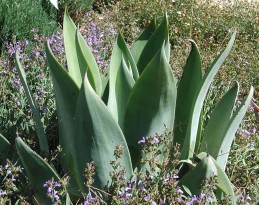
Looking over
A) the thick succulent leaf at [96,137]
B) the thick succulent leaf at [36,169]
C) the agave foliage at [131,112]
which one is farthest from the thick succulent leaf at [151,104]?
the thick succulent leaf at [36,169]

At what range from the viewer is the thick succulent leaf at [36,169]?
2320mm

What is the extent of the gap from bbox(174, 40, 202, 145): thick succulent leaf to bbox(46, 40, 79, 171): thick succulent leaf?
0.50 m

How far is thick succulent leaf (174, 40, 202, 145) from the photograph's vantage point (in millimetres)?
2528

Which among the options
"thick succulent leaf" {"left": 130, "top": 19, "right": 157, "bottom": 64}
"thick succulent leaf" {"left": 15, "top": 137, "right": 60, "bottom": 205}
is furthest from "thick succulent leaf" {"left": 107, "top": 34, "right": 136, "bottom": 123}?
"thick succulent leaf" {"left": 15, "top": 137, "right": 60, "bottom": 205}

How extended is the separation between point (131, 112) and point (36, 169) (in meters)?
0.47

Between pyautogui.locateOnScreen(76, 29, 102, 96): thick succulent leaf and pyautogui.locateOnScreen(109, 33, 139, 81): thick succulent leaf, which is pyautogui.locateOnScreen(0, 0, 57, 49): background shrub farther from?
pyautogui.locateOnScreen(109, 33, 139, 81): thick succulent leaf

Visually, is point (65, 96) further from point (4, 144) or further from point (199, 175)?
point (199, 175)

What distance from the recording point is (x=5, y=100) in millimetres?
3541

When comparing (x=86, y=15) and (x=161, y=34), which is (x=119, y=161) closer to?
(x=161, y=34)

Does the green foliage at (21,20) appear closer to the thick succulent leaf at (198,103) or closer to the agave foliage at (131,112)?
the agave foliage at (131,112)

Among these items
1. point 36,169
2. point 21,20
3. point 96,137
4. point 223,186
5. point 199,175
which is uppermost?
point 21,20

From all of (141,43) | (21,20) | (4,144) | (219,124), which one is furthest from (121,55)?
(21,20)

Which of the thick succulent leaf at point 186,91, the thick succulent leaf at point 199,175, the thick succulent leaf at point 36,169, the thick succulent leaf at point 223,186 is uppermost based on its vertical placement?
the thick succulent leaf at point 186,91

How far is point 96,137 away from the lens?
2.24 meters
